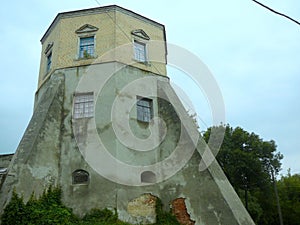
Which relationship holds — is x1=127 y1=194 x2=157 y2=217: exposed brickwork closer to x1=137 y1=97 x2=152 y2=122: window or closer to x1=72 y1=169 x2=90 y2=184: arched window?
x1=72 y1=169 x2=90 y2=184: arched window

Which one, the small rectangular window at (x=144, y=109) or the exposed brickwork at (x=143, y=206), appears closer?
the exposed brickwork at (x=143, y=206)

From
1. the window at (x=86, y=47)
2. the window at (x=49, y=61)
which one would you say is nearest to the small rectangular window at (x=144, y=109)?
the window at (x=86, y=47)

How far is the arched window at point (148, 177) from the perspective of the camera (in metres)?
16.1

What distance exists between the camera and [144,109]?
17688mm

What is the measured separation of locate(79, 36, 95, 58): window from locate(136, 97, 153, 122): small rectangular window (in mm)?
3844

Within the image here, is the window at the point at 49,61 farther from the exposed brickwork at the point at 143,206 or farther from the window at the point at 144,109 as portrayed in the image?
the exposed brickwork at the point at 143,206

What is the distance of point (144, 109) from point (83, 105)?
3236mm

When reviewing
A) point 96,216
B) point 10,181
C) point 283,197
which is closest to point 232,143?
point 283,197

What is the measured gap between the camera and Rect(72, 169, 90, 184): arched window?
1544cm

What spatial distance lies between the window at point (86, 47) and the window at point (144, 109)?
385 cm

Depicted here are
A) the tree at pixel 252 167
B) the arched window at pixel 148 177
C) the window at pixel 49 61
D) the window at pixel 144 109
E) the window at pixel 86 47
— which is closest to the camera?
the arched window at pixel 148 177

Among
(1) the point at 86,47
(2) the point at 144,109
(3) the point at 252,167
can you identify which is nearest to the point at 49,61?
(1) the point at 86,47

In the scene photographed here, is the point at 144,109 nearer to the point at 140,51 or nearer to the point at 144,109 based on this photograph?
the point at 144,109

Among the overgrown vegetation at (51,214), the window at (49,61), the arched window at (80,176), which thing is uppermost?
the window at (49,61)
